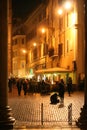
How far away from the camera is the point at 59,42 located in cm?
5350

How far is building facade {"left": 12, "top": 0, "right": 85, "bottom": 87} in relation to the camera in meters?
45.3

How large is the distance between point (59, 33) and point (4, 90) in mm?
39125

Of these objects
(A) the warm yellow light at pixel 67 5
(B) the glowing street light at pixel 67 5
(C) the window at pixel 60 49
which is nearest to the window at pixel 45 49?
(C) the window at pixel 60 49

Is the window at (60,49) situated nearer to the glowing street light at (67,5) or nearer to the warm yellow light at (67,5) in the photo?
the glowing street light at (67,5)

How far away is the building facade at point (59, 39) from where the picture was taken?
45281 millimetres

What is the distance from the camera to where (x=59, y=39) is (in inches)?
2115

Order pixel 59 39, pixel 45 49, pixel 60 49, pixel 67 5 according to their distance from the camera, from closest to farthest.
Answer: pixel 67 5 → pixel 60 49 → pixel 59 39 → pixel 45 49

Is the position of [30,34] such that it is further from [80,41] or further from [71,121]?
[71,121]

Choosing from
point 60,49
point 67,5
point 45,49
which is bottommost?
point 60,49

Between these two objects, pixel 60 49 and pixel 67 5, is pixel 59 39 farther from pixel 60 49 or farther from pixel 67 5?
pixel 67 5

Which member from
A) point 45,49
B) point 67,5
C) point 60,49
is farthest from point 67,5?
point 45,49

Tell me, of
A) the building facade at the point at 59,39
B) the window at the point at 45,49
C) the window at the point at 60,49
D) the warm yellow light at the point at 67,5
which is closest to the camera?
the building facade at the point at 59,39

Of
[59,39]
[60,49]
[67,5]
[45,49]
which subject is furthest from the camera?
[45,49]

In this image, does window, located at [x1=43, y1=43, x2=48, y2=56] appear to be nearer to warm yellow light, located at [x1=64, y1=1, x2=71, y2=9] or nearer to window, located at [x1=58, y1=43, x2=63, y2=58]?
window, located at [x1=58, y1=43, x2=63, y2=58]
